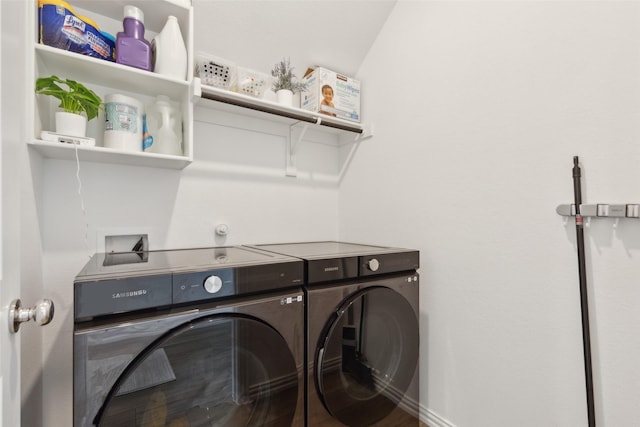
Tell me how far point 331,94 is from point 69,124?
1357 millimetres

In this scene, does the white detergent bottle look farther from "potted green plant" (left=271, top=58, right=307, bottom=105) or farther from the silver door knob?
the silver door knob

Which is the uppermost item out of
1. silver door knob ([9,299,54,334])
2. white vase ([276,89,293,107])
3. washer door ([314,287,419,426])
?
white vase ([276,89,293,107])

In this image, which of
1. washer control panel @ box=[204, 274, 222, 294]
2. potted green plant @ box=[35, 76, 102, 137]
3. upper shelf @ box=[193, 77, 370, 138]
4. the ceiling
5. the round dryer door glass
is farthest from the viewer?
the ceiling

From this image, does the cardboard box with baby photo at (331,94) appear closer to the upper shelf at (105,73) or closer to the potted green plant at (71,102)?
the upper shelf at (105,73)

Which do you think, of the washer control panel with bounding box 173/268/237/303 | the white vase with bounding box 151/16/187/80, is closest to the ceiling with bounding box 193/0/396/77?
the white vase with bounding box 151/16/187/80

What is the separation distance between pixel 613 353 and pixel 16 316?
170 centimetres

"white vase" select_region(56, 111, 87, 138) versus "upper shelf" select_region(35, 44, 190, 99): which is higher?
"upper shelf" select_region(35, 44, 190, 99)

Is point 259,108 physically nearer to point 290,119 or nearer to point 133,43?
point 290,119

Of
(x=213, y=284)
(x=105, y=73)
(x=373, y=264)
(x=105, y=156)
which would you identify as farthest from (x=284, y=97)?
(x=213, y=284)

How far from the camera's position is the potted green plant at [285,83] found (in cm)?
175

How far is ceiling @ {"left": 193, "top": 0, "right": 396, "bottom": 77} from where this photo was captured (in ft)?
5.32

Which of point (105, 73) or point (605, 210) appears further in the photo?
point (105, 73)

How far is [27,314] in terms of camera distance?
0.61 m

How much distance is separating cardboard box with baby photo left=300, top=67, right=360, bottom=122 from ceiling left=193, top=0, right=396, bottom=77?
167mm
